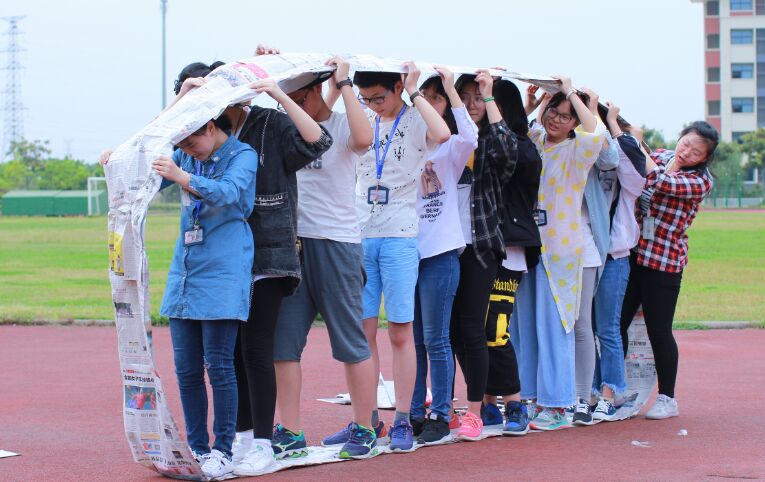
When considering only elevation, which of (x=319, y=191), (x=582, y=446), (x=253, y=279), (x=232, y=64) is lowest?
(x=582, y=446)

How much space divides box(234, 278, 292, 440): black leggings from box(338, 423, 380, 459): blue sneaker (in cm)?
53

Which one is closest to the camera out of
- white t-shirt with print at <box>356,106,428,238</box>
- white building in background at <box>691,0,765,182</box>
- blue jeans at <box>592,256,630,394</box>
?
white t-shirt with print at <box>356,106,428,238</box>

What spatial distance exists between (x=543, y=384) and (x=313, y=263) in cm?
197

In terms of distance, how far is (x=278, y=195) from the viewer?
595 cm

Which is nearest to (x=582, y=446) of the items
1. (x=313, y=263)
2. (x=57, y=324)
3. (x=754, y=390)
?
(x=313, y=263)

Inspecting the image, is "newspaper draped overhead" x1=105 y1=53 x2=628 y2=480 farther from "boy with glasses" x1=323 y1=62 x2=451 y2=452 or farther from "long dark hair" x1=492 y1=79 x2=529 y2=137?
"long dark hair" x1=492 y1=79 x2=529 y2=137

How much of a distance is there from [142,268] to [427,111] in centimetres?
201

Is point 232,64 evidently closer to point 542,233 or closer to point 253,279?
point 253,279

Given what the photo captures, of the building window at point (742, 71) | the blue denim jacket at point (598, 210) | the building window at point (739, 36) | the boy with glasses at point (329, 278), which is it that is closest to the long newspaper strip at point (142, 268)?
the boy with glasses at point (329, 278)

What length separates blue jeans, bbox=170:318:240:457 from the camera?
18.8 feet

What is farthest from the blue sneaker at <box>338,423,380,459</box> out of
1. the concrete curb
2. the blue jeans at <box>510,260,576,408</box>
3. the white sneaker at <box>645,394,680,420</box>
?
the concrete curb

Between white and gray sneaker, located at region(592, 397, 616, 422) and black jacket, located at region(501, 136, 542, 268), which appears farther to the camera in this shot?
white and gray sneaker, located at region(592, 397, 616, 422)

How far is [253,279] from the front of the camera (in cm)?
593

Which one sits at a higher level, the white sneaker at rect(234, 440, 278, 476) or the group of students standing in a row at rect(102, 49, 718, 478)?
the group of students standing in a row at rect(102, 49, 718, 478)
